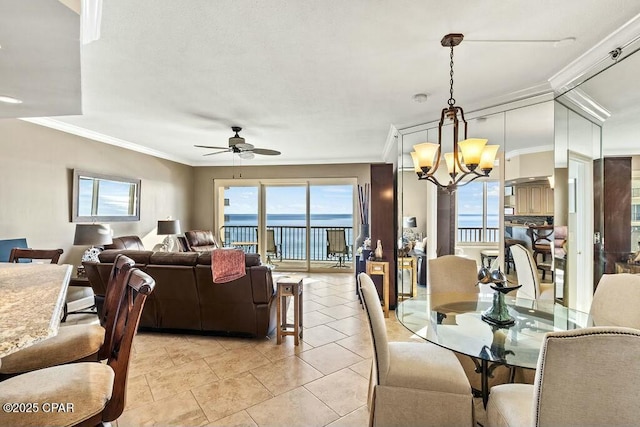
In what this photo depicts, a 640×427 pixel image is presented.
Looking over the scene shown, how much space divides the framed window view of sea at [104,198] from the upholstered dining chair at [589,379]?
Result: 539cm

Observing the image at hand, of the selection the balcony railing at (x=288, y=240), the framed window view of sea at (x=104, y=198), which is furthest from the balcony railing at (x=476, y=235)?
the framed window view of sea at (x=104, y=198)

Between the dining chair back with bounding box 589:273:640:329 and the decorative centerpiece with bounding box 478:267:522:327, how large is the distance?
0.59 meters

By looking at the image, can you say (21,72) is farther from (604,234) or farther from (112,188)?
(604,234)

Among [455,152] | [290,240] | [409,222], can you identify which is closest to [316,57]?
[455,152]

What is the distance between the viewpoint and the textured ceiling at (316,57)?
175 cm

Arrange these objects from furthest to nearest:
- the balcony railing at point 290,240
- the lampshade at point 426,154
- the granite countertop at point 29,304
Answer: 1. the balcony railing at point 290,240
2. the lampshade at point 426,154
3. the granite countertop at point 29,304

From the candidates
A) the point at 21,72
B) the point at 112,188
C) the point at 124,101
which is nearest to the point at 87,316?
the point at 112,188

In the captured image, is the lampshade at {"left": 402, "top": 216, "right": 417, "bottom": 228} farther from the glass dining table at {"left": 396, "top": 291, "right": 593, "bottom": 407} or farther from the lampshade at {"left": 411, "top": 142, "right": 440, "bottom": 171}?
the lampshade at {"left": 411, "top": 142, "right": 440, "bottom": 171}

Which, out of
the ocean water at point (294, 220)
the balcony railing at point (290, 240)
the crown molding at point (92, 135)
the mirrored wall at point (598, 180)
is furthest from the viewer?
the balcony railing at point (290, 240)

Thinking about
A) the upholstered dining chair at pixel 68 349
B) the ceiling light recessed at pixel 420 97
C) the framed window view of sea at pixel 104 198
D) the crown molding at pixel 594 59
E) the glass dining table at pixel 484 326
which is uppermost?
the ceiling light recessed at pixel 420 97

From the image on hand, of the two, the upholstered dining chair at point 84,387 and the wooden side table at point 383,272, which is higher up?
the upholstered dining chair at point 84,387

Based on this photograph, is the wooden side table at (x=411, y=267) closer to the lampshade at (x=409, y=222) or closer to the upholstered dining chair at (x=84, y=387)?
the lampshade at (x=409, y=222)

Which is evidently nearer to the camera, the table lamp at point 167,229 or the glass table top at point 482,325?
the glass table top at point 482,325

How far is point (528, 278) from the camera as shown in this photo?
122 inches
